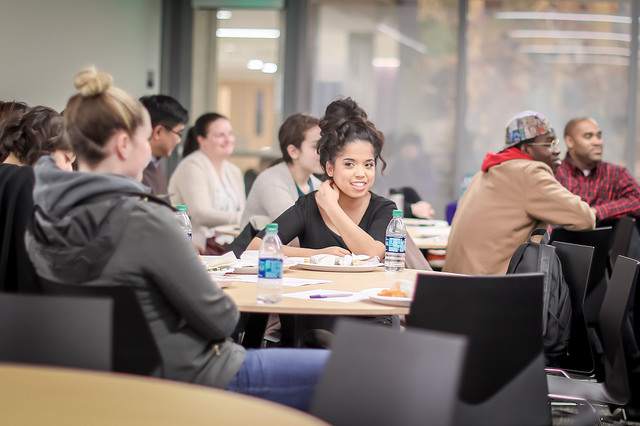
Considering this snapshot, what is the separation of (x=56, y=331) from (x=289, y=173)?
2945 millimetres

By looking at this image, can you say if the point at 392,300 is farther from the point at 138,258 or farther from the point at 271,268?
the point at 138,258

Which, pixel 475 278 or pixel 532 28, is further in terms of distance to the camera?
pixel 532 28

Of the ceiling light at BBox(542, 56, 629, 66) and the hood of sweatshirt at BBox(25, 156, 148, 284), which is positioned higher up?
the ceiling light at BBox(542, 56, 629, 66)

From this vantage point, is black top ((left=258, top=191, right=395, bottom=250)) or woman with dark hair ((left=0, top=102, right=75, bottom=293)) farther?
black top ((left=258, top=191, right=395, bottom=250))

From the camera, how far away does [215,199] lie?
5.80 meters

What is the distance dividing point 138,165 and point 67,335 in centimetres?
62

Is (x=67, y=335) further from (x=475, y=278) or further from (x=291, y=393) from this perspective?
(x=475, y=278)

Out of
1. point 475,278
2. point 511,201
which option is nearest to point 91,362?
point 475,278

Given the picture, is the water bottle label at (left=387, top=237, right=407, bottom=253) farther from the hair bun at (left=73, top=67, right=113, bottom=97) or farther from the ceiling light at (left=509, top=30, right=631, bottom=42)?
the ceiling light at (left=509, top=30, right=631, bottom=42)

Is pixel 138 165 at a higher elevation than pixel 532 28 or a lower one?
lower

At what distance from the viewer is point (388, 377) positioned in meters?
1.38

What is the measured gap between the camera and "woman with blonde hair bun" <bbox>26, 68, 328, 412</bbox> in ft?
6.08

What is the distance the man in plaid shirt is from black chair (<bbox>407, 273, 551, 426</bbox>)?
3.89m

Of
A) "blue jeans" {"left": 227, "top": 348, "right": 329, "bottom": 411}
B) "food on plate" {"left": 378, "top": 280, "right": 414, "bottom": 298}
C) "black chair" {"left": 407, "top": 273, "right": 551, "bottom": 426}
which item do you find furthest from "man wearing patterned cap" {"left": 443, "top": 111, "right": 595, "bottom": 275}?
"blue jeans" {"left": 227, "top": 348, "right": 329, "bottom": 411}
